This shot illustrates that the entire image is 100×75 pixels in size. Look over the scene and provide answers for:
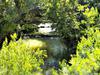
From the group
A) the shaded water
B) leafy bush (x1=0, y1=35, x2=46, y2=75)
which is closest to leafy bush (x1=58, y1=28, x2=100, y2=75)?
leafy bush (x1=0, y1=35, x2=46, y2=75)

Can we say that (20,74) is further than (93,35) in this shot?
Yes

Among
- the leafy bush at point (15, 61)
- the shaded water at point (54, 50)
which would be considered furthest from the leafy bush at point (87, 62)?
the shaded water at point (54, 50)

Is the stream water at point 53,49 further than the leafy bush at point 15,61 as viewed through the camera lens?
Yes

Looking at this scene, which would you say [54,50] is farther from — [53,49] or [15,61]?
[15,61]

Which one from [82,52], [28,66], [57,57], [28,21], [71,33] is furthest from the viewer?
[28,21]

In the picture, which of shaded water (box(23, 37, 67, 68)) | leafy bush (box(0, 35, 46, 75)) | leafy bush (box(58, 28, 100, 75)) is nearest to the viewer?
leafy bush (box(58, 28, 100, 75))

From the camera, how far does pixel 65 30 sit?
27141mm

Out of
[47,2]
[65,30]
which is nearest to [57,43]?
[65,30]

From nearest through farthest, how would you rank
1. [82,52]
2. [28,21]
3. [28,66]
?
[82,52]
[28,66]
[28,21]

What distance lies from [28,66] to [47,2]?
50.9ft

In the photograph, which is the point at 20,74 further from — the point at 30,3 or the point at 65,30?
the point at 30,3

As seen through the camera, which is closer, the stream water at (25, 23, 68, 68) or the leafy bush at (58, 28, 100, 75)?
the leafy bush at (58, 28, 100, 75)

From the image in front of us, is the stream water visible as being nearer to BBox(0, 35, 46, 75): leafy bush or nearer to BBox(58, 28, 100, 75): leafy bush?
BBox(0, 35, 46, 75): leafy bush

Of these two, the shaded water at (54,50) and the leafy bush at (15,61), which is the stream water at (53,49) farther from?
the leafy bush at (15,61)
